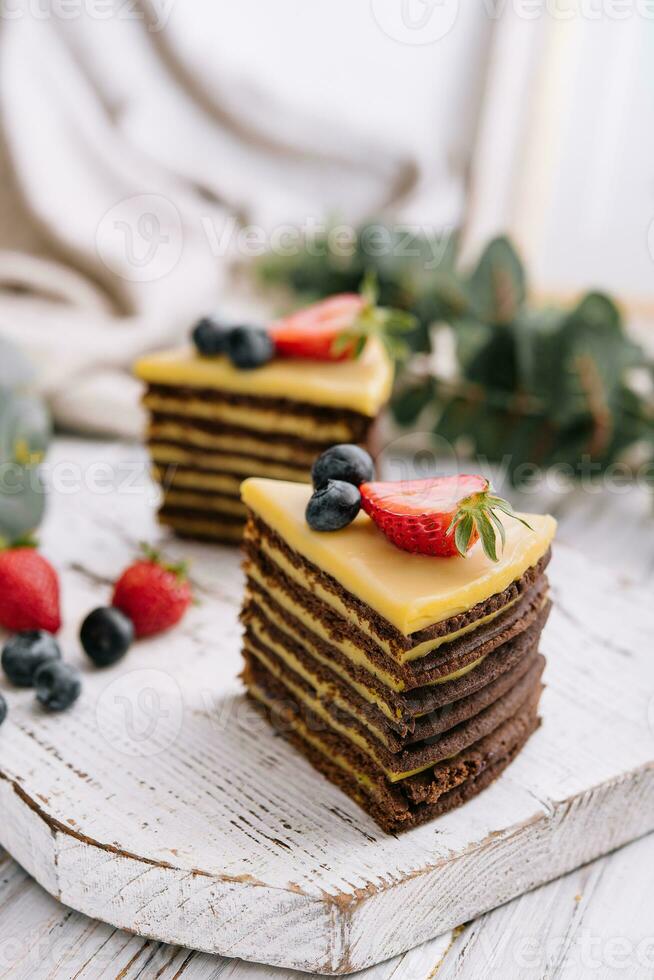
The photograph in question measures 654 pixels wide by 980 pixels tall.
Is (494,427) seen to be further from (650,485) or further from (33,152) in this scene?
(33,152)

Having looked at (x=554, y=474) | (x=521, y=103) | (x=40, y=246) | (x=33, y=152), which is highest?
(x=521, y=103)

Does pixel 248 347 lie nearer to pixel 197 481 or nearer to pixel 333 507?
pixel 197 481

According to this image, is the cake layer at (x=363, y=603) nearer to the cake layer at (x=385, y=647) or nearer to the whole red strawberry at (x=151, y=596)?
the cake layer at (x=385, y=647)

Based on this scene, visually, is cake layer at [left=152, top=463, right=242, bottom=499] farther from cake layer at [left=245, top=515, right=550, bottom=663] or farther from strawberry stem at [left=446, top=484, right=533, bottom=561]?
strawberry stem at [left=446, top=484, right=533, bottom=561]

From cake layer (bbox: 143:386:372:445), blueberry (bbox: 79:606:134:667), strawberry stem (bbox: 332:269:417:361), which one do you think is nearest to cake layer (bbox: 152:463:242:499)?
cake layer (bbox: 143:386:372:445)

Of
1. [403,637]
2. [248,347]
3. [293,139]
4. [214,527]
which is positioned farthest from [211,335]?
[293,139]

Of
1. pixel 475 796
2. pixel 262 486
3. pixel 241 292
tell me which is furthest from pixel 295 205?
pixel 475 796
